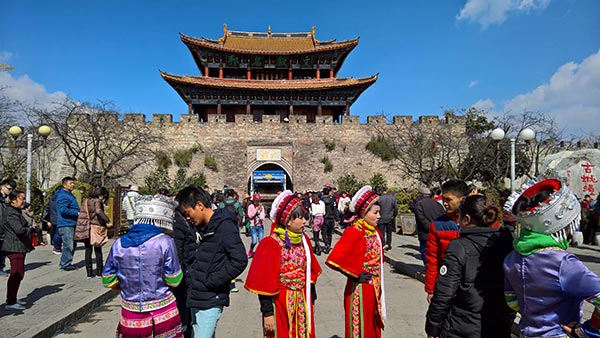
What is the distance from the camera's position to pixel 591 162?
1389 cm

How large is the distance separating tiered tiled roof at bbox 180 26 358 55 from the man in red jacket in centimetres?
2723

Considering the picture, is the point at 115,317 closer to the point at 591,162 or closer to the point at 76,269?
the point at 76,269

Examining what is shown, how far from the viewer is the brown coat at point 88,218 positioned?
7148mm

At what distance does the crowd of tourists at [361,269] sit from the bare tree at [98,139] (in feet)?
44.2

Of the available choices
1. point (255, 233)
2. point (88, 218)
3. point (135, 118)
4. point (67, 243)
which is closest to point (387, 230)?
point (255, 233)

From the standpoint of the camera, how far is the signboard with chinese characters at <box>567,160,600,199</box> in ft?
44.6

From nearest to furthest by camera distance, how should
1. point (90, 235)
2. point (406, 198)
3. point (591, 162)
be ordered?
point (90, 235), point (591, 162), point (406, 198)

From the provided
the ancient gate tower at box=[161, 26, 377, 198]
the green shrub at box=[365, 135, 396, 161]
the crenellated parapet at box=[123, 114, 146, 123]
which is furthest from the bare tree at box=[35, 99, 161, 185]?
the green shrub at box=[365, 135, 396, 161]

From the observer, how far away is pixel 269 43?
3228 cm

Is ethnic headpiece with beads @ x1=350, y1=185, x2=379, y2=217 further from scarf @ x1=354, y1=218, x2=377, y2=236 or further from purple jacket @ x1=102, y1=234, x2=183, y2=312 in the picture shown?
purple jacket @ x1=102, y1=234, x2=183, y2=312

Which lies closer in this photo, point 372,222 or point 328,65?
point 372,222

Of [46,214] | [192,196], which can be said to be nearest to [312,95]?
[46,214]

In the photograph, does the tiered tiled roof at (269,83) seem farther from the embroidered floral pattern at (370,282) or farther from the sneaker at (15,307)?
the embroidered floral pattern at (370,282)

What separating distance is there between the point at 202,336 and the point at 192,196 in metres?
0.94
